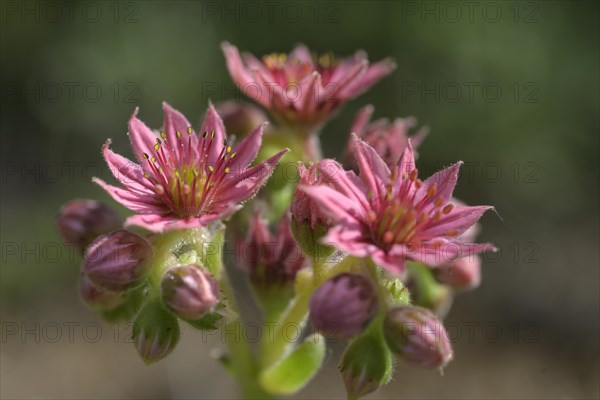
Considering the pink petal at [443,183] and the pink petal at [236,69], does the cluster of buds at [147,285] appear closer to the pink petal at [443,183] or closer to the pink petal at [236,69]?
the pink petal at [443,183]

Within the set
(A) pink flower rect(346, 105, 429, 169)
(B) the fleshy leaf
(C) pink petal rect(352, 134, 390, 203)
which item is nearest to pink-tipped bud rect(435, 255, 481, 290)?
(A) pink flower rect(346, 105, 429, 169)

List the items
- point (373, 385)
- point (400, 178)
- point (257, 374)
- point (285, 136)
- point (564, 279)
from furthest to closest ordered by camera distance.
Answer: point (564, 279) → point (285, 136) → point (257, 374) → point (400, 178) → point (373, 385)

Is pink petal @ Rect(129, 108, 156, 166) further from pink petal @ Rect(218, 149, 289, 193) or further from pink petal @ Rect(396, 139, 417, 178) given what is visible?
pink petal @ Rect(396, 139, 417, 178)

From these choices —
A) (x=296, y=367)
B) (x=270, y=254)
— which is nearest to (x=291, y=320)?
(x=296, y=367)

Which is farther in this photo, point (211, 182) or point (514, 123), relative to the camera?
point (514, 123)

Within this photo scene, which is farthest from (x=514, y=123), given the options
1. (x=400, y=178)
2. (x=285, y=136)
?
(x=400, y=178)

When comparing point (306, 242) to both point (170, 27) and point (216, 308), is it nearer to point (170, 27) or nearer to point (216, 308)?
point (216, 308)

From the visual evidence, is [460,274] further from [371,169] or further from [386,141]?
[371,169]
